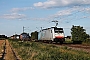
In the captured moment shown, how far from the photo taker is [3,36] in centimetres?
15762

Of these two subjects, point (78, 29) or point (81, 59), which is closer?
point (81, 59)

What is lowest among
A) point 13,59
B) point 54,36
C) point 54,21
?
point 13,59

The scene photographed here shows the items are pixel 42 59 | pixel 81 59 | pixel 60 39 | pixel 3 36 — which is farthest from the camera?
pixel 3 36

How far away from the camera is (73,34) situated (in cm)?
9588

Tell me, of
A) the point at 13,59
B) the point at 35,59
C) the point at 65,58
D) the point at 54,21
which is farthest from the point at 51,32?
the point at 65,58

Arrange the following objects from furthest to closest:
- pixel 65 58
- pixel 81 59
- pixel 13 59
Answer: pixel 13 59
pixel 65 58
pixel 81 59

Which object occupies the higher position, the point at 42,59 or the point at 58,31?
Answer: the point at 58,31

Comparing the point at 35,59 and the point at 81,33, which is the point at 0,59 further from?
the point at 81,33

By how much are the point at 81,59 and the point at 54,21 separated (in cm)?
5615

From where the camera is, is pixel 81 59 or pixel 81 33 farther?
pixel 81 33

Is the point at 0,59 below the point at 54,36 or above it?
below

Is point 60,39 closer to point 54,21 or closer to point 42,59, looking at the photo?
point 54,21

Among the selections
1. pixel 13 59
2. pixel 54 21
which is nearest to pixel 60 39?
pixel 54 21

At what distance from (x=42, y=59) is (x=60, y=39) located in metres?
33.5
